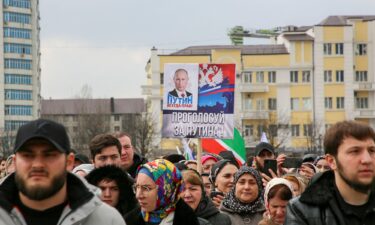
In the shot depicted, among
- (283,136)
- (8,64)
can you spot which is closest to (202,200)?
(283,136)

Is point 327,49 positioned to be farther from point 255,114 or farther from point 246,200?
point 246,200

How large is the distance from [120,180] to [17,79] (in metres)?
116

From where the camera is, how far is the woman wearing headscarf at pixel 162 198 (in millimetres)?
6840

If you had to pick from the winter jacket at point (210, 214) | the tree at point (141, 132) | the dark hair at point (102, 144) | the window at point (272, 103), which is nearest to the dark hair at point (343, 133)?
the winter jacket at point (210, 214)

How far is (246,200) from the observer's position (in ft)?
28.7

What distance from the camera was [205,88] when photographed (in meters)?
14.4

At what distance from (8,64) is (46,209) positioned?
4622 inches

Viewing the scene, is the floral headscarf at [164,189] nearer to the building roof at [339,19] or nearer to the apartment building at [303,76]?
the apartment building at [303,76]

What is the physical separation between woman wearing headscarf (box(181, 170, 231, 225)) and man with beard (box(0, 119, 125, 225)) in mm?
3070

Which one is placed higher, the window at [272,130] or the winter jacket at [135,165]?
the window at [272,130]

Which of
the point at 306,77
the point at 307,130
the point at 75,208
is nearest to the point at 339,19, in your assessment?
the point at 306,77

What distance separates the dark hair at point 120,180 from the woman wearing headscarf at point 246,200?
1.45 metres

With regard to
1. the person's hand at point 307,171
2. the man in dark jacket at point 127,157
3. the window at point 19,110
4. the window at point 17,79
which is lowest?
the person's hand at point 307,171

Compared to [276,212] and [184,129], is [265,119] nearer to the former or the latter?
[184,129]
